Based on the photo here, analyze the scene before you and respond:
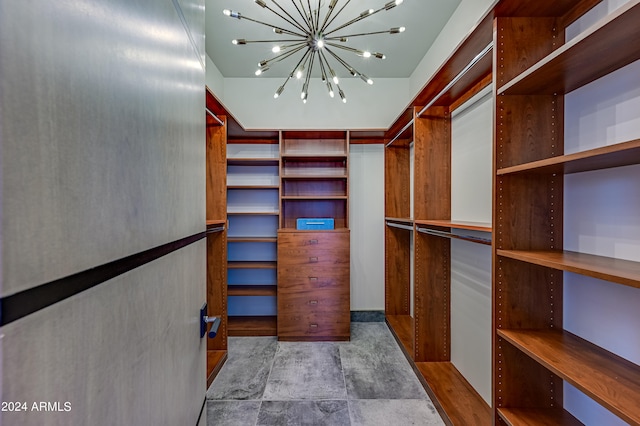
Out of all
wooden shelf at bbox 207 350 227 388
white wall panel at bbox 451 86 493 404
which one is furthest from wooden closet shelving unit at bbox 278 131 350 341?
white wall panel at bbox 451 86 493 404

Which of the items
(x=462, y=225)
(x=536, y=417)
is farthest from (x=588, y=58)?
(x=536, y=417)

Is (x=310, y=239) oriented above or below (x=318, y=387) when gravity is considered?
above

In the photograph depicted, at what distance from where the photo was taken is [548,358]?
3.51 ft

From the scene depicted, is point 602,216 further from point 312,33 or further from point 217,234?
point 217,234

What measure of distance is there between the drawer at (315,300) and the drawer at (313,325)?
52 millimetres

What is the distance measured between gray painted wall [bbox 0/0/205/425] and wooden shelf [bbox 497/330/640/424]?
1.22m

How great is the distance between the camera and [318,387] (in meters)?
2.23

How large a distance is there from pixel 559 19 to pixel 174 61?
1.65 metres

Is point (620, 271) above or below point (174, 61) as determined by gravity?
below

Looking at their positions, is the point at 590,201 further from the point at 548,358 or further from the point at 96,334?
the point at 96,334

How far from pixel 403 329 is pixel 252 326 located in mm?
1675

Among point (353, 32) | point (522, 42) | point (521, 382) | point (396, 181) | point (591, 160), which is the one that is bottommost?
point (521, 382)

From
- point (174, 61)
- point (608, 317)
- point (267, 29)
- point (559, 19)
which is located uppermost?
point (267, 29)

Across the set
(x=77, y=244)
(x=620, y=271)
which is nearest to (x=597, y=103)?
(x=620, y=271)
